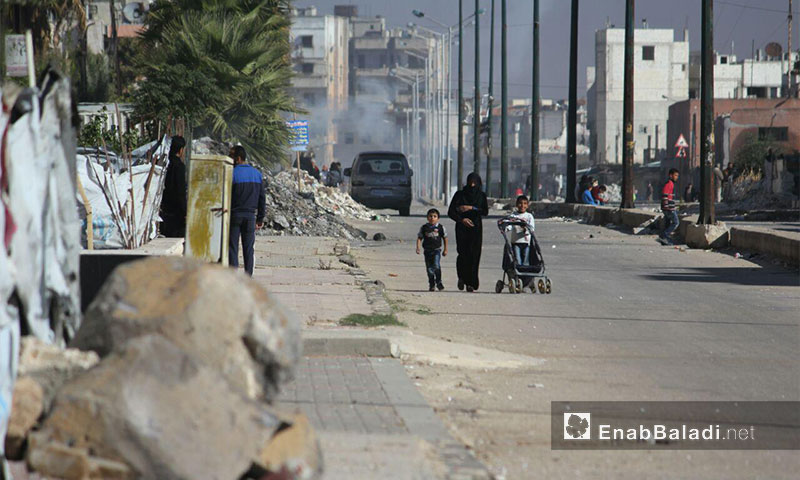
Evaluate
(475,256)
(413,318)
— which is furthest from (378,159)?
(413,318)

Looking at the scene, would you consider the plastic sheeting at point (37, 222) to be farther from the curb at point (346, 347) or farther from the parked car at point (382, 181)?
the parked car at point (382, 181)

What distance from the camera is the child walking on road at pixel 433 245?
598 inches

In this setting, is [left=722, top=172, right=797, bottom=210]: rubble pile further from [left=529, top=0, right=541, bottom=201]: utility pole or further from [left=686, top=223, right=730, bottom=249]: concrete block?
[left=686, top=223, right=730, bottom=249]: concrete block

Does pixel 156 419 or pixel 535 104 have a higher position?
pixel 535 104

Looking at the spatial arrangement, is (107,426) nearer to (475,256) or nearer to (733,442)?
(733,442)

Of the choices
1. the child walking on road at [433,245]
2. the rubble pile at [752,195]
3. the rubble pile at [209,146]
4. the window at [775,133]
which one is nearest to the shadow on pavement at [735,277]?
the child walking on road at [433,245]

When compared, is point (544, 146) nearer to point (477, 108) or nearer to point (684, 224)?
point (477, 108)

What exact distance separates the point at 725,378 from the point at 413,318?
4144 mm

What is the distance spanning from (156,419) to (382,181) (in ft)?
123

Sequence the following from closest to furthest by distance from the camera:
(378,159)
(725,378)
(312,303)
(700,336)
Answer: (725,378), (700,336), (312,303), (378,159)

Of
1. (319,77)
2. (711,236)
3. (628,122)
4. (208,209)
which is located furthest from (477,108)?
(319,77)

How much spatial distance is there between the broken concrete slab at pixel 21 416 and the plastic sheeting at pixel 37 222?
3 cm

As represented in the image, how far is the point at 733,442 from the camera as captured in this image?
257 inches

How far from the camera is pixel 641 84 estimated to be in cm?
10869
